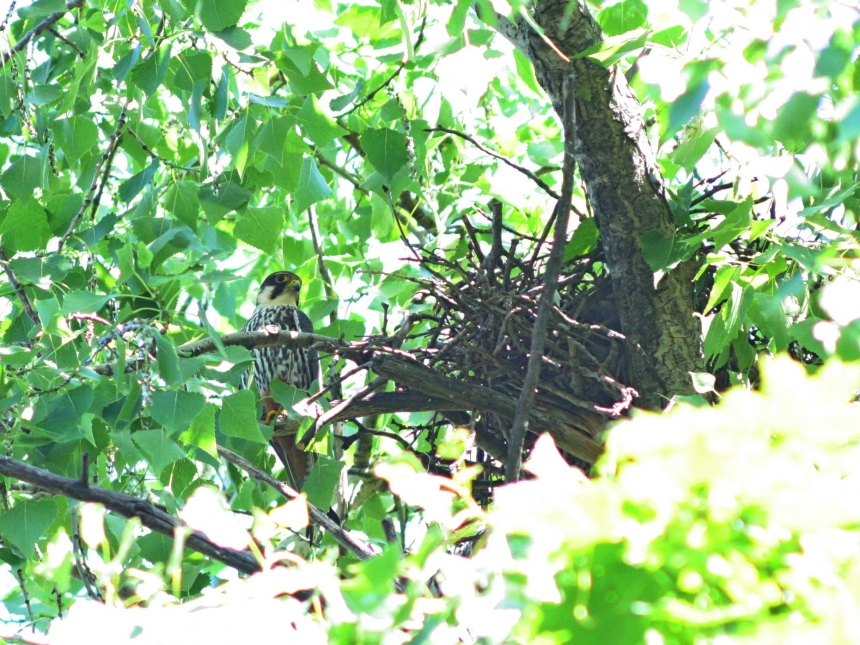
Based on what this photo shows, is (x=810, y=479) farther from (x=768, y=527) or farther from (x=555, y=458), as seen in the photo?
(x=555, y=458)

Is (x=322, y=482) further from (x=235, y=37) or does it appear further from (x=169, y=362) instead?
(x=235, y=37)

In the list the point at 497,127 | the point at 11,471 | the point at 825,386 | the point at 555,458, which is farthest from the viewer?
the point at 497,127

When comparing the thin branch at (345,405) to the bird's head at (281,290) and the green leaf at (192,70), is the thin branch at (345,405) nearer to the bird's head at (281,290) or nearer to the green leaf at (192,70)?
the green leaf at (192,70)

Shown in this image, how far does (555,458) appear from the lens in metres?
0.88

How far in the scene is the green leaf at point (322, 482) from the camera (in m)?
2.42

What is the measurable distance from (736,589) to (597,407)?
1.30 metres

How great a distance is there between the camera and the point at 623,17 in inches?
96.3

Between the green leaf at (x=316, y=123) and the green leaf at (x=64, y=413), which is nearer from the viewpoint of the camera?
the green leaf at (x=64, y=413)

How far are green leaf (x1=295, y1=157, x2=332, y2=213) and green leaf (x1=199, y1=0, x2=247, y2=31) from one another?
41cm

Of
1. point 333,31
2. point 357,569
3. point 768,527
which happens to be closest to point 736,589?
point 768,527

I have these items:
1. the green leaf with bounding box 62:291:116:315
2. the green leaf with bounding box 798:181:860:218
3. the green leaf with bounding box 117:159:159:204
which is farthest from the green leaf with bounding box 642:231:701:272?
the green leaf with bounding box 117:159:159:204

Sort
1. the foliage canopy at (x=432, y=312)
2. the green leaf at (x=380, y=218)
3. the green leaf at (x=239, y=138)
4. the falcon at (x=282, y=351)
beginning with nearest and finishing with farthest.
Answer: the foliage canopy at (x=432, y=312) < the green leaf at (x=239, y=138) < the green leaf at (x=380, y=218) < the falcon at (x=282, y=351)

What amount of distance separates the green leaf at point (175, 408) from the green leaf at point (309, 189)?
0.59m

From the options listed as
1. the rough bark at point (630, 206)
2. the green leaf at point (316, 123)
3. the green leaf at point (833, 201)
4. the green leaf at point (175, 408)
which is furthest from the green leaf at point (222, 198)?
the green leaf at point (833, 201)
